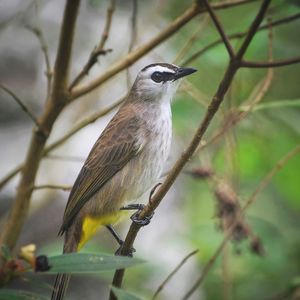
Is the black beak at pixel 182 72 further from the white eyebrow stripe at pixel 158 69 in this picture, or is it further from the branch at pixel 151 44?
the branch at pixel 151 44

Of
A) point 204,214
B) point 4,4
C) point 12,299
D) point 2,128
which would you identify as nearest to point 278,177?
point 204,214

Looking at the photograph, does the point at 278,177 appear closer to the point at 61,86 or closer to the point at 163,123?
the point at 163,123

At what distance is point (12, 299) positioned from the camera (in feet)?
4.68

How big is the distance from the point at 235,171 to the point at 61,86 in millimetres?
921

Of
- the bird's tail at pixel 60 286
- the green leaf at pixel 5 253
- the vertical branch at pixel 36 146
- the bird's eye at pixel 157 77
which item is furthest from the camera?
the bird's eye at pixel 157 77

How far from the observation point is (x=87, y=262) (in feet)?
4.78

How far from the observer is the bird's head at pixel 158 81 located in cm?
278

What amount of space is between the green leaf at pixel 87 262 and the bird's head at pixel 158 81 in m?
1.37

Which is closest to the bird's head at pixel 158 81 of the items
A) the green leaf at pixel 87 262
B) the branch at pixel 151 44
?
the branch at pixel 151 44

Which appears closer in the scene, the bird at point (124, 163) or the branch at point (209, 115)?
the branch at point (209, 115)

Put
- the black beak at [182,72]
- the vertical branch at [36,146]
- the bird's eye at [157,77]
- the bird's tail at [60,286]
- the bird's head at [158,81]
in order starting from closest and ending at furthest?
1. the vertical branch at [36,146]
2. the bird's tail at [60,286]
3. the black beak at [182,72]
4. the bird's head at [158,81]
5. the bird's eye at [157,77]

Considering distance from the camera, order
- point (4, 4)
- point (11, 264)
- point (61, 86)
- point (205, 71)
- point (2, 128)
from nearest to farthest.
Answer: point (11, 264) < point (61, 86) < point (205, 71) < point (4, 4) < point (2, 128)

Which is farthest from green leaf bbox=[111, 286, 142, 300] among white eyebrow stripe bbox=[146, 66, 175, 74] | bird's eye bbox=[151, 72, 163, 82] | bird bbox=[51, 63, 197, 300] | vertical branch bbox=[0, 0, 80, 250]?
bird's eye bbox=[151, 72, 163, 82]

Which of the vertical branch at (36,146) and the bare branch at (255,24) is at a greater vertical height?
the bare branch at (255,24)
